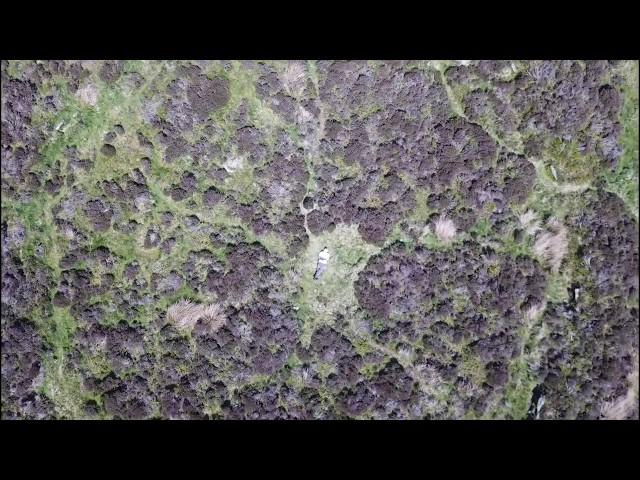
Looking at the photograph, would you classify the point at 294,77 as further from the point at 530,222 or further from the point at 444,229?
the point at 530,222

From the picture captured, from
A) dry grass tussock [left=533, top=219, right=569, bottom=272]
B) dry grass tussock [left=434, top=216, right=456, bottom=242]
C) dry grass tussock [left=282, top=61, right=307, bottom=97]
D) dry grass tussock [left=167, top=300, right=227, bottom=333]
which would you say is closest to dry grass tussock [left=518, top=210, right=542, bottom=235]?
dry grass tussock [left=533, top=219, right=569, bottom=272]

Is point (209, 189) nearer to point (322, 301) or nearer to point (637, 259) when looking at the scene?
point (322, 301)

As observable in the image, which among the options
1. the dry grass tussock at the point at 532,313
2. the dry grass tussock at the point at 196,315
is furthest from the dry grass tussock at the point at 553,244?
the dry grass tussock at the point at 196,315

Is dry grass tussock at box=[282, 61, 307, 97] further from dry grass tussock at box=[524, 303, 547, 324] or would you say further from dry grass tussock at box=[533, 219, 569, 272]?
dry grass tussock at box=[524, 303, 547, 324]

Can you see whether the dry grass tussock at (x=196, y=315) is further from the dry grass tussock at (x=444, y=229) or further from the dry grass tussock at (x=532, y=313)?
the dry grass tussock at (x=532, y=313)

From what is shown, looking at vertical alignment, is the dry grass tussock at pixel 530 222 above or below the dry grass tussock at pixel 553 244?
above
